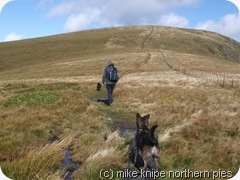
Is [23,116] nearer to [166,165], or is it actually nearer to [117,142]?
[117,142]

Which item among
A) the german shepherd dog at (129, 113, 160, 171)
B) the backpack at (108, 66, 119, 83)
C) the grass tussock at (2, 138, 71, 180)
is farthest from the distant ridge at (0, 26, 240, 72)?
the german shepherd dog at (129, 113, 160, 171)

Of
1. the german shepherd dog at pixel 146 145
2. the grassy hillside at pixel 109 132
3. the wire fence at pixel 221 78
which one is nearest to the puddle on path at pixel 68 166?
the grassy hillside at pixel 109 132

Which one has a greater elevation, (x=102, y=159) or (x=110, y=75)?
(x=110, y=75)

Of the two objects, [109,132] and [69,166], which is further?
[109,132]

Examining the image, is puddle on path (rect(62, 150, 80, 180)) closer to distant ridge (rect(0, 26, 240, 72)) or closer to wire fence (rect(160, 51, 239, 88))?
wire fence (rect(160, 51, 239, 88))

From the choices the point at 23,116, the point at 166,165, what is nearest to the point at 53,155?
the point at 166,165

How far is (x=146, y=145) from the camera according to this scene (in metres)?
7.82

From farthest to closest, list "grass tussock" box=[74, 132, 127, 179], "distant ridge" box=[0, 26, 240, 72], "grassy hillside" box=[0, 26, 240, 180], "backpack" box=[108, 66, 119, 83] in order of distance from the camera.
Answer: "distant ridge" box=[0, 26, 240, 72], "backpack" box=[108, 66, 119, 83], "grassy hillside" box=[0, 26, 240, 180], "grass tussock" box=[74, 132, 127, 179]

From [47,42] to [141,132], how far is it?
396 feet

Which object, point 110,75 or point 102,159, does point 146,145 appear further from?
point 110,75

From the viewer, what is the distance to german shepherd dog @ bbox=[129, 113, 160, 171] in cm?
754

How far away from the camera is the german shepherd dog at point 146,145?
24.7 feet

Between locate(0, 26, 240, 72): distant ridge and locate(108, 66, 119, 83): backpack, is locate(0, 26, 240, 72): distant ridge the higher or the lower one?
the higher one

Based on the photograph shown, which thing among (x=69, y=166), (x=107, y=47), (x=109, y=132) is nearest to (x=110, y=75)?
(x=109, y=132)
